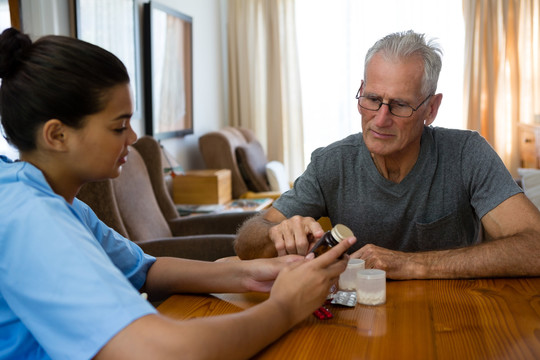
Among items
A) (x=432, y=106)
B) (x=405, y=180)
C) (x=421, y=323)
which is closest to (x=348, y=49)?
(x=432, y=106)

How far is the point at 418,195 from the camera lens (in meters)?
1.90

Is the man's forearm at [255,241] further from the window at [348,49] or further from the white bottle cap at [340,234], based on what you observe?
the window at [348,49]

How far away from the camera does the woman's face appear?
106 cm

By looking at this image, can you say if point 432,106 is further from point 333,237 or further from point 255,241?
point 333,237

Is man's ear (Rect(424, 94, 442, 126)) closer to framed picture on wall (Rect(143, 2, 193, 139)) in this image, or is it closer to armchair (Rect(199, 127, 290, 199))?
framed picture on wall (Rect(143, 2, 193, 139))

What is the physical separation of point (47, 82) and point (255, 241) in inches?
33.0

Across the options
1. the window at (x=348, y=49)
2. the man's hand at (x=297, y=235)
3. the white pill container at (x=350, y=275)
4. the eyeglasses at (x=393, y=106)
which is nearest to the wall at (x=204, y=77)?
the window at (x=348, y=49)

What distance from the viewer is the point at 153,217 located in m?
3.03

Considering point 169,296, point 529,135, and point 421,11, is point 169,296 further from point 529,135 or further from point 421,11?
point 421,11

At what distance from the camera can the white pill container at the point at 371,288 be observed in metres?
1.27

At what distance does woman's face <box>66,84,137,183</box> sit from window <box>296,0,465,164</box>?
17.1 ft

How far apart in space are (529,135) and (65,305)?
17.0ft

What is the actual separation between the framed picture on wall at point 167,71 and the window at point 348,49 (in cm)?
169

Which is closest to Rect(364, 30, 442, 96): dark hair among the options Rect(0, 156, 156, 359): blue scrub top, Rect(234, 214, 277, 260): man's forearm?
Rect(234, 214, 277, 260): man's forearm
